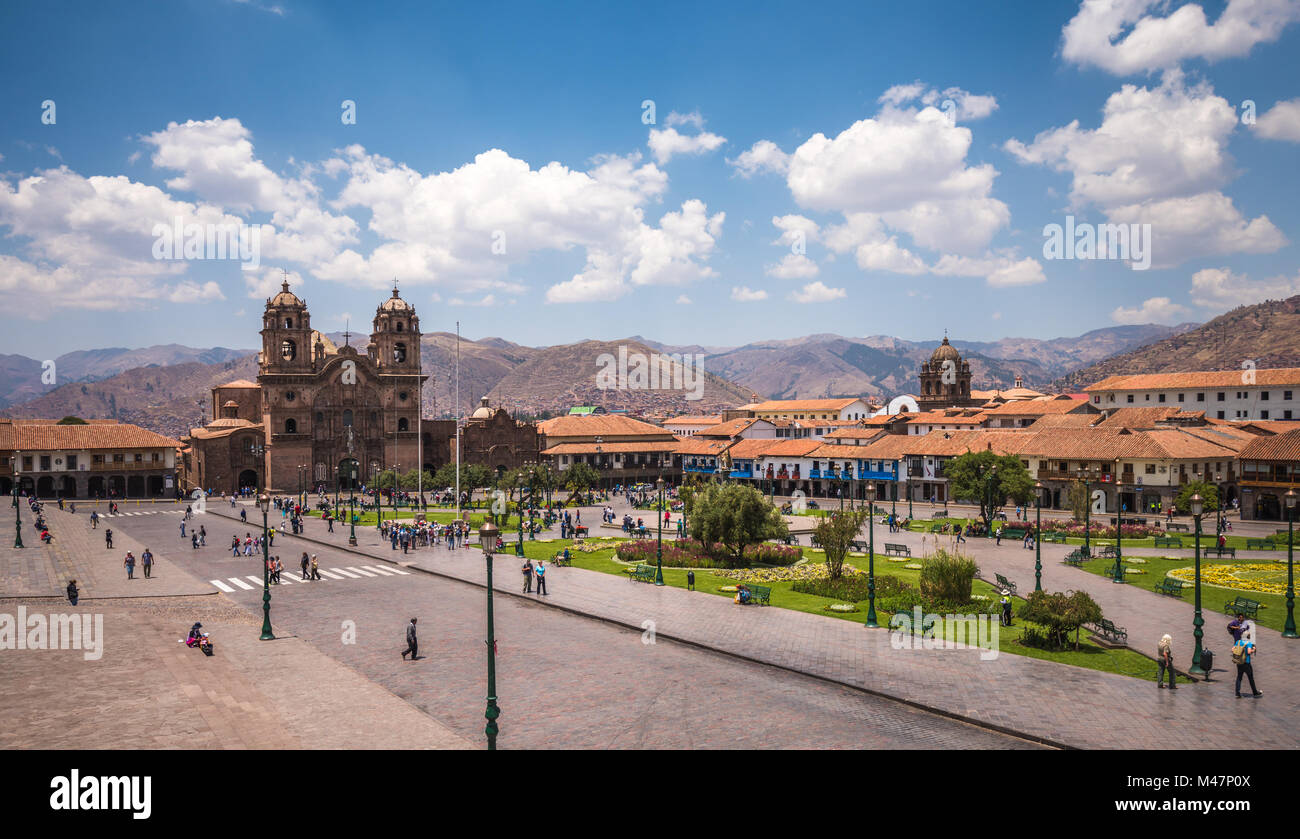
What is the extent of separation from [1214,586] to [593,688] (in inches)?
974

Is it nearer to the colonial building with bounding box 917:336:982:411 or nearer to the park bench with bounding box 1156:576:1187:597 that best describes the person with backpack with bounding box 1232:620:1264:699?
the park bench with bounding box 1156:576:1187:597

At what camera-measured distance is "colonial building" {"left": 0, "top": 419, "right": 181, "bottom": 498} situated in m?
71.9

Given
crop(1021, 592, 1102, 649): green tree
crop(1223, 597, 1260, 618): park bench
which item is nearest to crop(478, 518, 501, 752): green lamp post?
crop(1021, 592, 1102, 649): green tree

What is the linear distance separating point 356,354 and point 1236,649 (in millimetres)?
82617

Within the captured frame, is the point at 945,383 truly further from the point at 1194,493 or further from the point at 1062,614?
the point at 1062,614

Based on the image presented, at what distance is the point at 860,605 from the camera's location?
2675 cm

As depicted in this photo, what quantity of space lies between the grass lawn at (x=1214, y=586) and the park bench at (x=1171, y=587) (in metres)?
0.15

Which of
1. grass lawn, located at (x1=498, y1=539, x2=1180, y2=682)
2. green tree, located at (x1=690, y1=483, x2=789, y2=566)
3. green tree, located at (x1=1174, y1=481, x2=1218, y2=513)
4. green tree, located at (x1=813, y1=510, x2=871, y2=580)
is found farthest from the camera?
green tree, located at (x1=1174, y1=481, x2=1218, y2=513)

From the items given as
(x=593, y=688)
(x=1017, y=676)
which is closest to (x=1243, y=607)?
(x=1017, y=676)

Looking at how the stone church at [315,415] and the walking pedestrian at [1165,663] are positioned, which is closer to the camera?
the walking pedestrian at [1165,663]

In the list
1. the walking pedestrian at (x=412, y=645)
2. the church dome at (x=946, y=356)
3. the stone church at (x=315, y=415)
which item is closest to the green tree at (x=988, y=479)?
the walking pedestrian at (x=412, y=645)

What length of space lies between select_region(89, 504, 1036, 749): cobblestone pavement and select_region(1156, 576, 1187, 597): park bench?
1740 centimetres

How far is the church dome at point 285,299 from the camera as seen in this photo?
84.1 metres

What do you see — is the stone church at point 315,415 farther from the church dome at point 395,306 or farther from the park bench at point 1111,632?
the park bench at point 1111,632
